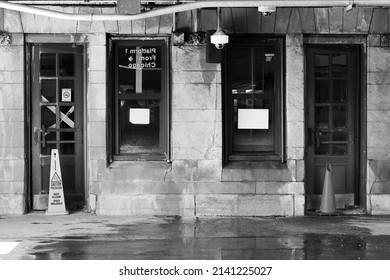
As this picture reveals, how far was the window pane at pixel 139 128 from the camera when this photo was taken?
16250mm

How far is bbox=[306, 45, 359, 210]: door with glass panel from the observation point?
16469mm

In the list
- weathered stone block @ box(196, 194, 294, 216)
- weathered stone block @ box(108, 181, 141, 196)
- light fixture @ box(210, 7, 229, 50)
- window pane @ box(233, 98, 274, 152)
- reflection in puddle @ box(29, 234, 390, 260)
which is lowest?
reflection in puddle @ box(29, 234, 390, 260)

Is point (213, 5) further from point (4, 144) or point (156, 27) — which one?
point (4, 144)

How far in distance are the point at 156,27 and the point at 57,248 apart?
4988 millimetres

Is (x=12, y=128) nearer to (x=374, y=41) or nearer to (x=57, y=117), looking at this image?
(x=57, y=117)

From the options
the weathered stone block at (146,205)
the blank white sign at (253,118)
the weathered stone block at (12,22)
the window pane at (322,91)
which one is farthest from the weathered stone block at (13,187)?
the window pane at (322,91)

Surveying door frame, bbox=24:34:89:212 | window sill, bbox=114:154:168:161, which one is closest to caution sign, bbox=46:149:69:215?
door frame, bbox=24:34:89:212

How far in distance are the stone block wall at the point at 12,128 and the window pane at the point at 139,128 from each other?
190 cm

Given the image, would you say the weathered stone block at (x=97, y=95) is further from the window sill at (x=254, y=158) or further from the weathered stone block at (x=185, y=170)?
the window sill at (x=254, y=158)

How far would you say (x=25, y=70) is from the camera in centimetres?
1608

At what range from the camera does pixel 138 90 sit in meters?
16.2

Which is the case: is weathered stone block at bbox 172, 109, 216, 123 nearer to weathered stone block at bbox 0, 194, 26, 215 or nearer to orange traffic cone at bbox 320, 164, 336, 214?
orange traffic cone at bbox 320, 164, 336, 214

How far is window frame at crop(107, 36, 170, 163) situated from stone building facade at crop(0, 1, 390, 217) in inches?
3.7
